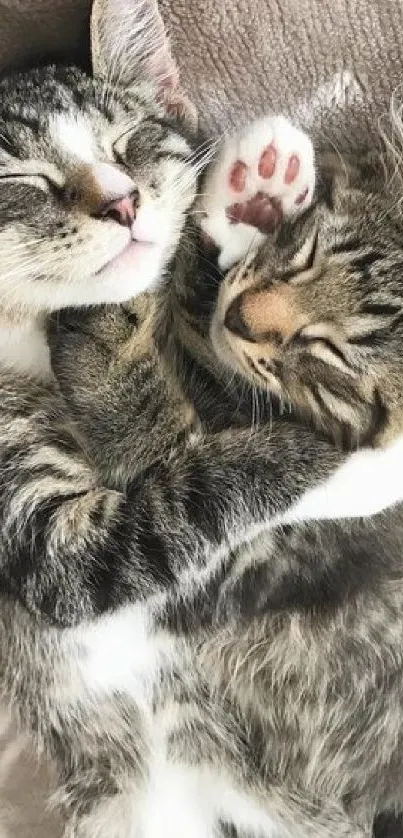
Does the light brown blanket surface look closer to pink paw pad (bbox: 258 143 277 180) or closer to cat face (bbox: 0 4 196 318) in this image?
cat face (bbox: 0 4 196 318)

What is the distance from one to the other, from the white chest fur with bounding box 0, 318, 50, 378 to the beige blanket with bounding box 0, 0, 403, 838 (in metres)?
0.37

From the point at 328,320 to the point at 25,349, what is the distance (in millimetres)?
418

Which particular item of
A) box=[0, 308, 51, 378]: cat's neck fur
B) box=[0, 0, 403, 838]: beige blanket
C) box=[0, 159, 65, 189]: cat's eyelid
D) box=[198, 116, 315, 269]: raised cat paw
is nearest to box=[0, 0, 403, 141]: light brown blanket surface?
box=[0, 0, 403, 838]: beige blanket

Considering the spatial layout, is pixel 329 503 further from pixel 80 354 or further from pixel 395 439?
pixel 80 354

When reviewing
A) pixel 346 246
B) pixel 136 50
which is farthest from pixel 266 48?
pixel 346 246

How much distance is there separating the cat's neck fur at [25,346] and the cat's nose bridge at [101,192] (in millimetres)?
190

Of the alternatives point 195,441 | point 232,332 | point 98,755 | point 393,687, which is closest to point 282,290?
point 232,332

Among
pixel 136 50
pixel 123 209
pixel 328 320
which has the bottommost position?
pixel 328 320

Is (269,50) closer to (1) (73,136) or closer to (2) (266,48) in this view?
(2) (266,48)

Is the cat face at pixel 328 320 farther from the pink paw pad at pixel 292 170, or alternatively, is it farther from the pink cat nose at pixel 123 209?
the pink cat nose at pixel 123 209

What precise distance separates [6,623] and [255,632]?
34 centimetres

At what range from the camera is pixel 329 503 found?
1.26m

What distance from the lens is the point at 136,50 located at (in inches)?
54.8

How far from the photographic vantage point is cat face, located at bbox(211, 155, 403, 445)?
1.24 m
